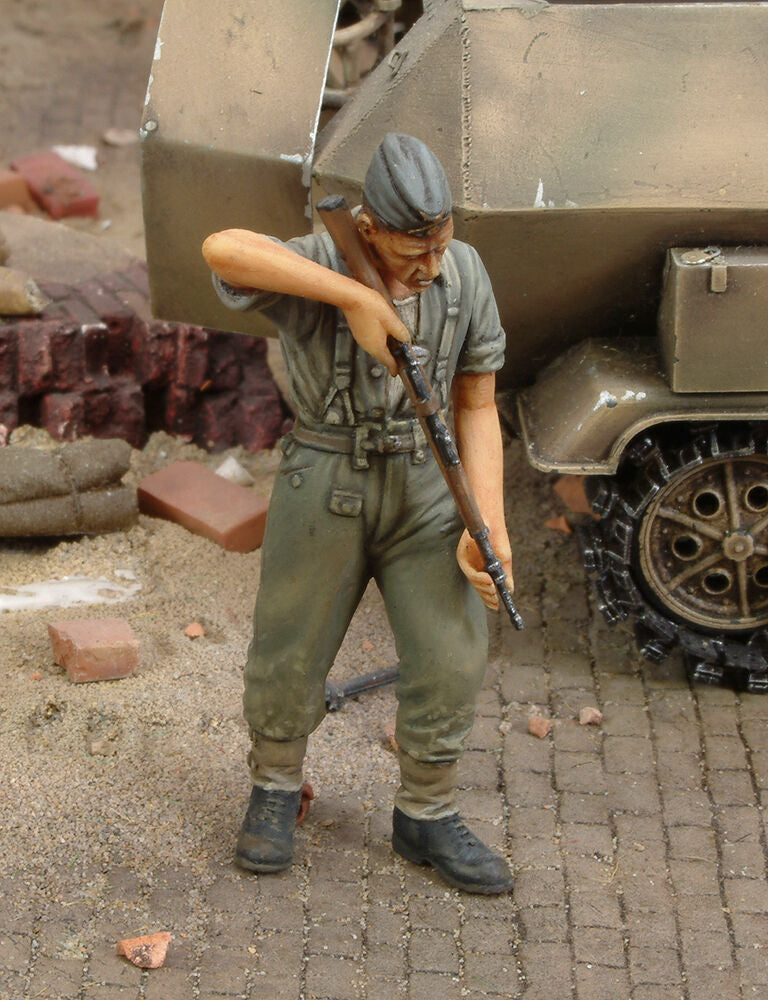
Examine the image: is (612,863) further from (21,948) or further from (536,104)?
(536,104)

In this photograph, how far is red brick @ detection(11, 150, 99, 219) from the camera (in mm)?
8453

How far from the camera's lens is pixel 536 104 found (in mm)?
4609

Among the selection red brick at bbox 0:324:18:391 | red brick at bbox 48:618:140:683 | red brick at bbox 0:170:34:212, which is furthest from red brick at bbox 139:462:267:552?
red brick at bbox 0:170:34:212

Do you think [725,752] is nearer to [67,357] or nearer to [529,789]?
[529,789]

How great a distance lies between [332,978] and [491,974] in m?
0.41

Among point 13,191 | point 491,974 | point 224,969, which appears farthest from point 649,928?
point 13,191

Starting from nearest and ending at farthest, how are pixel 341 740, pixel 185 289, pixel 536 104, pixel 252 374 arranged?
1. pixel 536 104
2. pixel 341 740
3. pixel 185 289
4. pixel 252 374

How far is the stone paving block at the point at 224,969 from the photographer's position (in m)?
3.87

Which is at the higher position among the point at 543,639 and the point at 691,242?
the point at 691,242

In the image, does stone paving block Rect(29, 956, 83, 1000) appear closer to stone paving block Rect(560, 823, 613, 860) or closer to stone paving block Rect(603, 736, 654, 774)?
stone paving block Rect(560, 823, 613, 860)

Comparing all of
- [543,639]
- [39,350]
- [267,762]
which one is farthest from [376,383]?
[39,350]

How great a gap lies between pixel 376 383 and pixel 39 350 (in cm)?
292

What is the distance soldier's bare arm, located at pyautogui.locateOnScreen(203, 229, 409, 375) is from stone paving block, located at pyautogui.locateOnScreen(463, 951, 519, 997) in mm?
1648

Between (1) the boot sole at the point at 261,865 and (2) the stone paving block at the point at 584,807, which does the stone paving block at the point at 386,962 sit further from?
(2) the stone paving block at the point at 584,807
